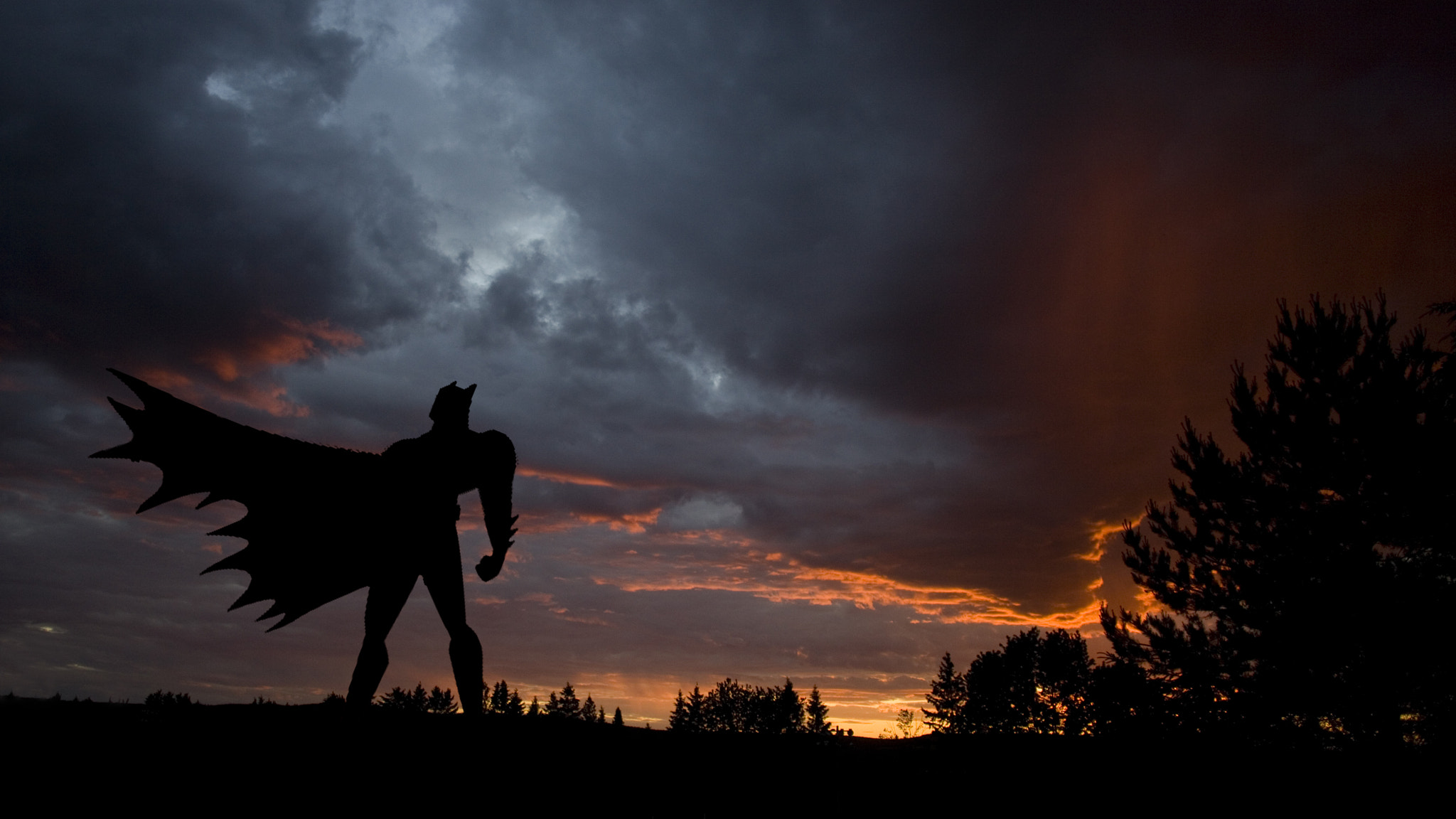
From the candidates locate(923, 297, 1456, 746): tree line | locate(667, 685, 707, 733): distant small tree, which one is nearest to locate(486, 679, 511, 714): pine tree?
locate(667, 685, 707, 733): distant small tree

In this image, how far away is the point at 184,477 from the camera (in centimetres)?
660

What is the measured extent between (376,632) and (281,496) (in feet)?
5.57

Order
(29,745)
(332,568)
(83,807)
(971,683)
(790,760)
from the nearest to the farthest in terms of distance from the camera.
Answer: (83,807), (29,745), (332,568), (790,760), (971,683)

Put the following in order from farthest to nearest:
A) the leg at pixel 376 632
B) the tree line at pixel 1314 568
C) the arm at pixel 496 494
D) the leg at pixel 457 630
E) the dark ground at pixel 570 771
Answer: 1. the tree line at pixel 1314 568
2. the arm at pixel 496 494
3. the leg at pixel 457 630
4. the leg at pixel 376 632
5. the dark ground at pixel 570 771

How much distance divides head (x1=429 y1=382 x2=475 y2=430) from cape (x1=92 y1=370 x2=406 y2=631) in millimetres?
686

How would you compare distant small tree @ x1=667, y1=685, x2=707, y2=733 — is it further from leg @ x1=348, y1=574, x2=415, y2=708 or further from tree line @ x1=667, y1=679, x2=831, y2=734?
leg @ x1=348, y1=574, x2=415, y2=708

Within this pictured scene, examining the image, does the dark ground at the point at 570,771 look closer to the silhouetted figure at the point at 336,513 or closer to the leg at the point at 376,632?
the leg at the point at 376,632

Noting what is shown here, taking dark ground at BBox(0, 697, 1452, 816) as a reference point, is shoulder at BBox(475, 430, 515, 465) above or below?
above

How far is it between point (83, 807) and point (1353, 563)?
23.0 meters

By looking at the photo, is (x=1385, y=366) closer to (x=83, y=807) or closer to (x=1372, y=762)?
(x=1372, y=762)

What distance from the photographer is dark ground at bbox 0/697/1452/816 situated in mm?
5180

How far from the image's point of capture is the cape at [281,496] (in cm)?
660

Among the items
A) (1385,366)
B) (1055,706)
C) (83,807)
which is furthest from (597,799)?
(1055,706)

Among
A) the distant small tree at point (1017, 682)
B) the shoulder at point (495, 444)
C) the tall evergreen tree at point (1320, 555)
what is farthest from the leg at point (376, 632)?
the distant small tree at point (1017, 682)
